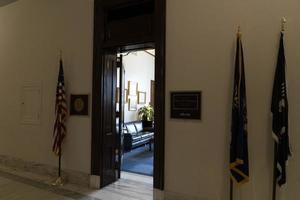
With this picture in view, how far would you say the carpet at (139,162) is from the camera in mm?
4969

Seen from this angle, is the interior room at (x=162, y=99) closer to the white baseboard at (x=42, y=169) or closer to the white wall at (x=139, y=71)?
the white baseboard at (x=42, y=169)

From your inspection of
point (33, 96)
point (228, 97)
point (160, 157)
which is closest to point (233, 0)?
point (228, 97)

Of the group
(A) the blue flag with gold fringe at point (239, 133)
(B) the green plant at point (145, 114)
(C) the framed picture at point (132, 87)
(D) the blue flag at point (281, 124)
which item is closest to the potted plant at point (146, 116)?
(B) the green plant at point (145, 114)

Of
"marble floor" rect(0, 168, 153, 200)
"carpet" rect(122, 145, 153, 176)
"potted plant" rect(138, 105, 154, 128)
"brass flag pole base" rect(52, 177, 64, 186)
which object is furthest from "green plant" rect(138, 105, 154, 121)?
"brass flag pole base" rect(52, 177, 64, 186)

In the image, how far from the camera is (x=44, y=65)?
4664 mm

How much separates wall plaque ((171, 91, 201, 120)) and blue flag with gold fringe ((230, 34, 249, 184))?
54 centimetres

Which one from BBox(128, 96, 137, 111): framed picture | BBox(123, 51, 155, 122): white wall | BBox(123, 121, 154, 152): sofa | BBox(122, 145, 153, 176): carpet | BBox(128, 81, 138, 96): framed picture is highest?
BBox(123, 51, 155, 122): white wall

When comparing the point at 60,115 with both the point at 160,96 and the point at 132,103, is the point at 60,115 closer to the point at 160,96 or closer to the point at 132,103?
the point at 160,96

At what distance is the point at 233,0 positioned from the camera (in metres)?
2.99

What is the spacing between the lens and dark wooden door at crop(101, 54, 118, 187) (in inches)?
159

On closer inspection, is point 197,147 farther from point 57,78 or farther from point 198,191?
point 57,78

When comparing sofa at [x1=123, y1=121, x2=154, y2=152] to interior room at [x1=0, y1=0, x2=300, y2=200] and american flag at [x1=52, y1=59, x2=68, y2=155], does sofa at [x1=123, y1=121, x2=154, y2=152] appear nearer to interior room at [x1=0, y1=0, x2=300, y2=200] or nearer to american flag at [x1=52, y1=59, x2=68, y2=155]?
interior room at [x1=0, y1=0, x2=300, y2=200]

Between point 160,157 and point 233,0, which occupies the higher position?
point 233,0

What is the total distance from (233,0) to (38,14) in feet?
12.6
